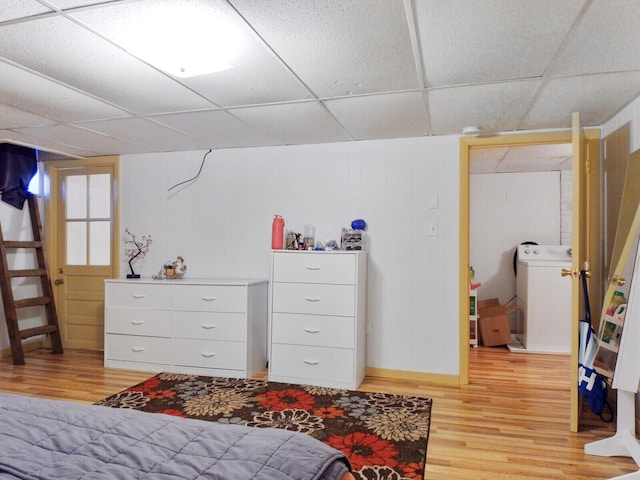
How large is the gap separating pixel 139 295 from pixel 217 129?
5.44ft

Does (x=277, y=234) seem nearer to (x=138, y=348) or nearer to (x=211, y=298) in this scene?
(x=211, y=298)

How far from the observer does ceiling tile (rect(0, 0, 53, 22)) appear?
5.45 feet

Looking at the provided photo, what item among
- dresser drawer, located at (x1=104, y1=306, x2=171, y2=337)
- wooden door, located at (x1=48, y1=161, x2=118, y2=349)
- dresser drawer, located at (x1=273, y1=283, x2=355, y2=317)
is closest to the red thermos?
dresser drawer, located at (x1=273, y1=283, x2=355, y2=317)

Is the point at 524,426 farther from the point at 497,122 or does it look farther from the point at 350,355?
the point at 497,122

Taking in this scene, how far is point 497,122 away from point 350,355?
2.10 meters

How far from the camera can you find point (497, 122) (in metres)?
3.20

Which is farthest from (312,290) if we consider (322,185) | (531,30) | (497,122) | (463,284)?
(531,30)

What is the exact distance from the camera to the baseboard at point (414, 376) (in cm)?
352

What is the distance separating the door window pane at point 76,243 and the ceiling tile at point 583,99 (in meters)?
4.41

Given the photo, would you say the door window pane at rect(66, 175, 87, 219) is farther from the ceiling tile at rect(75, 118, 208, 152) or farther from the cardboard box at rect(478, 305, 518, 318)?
the cardboard box at rect(478, 305, 518, 318)

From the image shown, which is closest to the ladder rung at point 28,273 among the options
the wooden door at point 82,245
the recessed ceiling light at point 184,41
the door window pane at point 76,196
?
the wooden door at point 82,245

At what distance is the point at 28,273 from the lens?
430cm

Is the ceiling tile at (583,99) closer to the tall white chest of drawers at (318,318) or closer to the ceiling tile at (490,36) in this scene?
the ceiling tile at (490,36)

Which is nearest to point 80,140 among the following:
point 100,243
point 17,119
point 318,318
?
point 17,119
